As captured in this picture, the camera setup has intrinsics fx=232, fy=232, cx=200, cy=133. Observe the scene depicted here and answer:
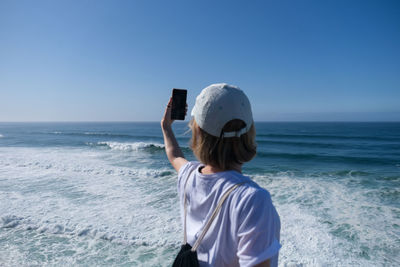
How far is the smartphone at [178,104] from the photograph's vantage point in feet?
5.14

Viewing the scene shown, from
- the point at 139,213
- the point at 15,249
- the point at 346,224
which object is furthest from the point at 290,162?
the point at 15,249

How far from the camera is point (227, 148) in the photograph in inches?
39.9

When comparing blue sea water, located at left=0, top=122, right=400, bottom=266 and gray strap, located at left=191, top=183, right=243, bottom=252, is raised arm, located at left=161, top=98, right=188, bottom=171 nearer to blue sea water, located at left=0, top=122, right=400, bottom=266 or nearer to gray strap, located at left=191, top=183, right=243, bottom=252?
blue sea water, located at left=0, top=122, right=400, bottom=266

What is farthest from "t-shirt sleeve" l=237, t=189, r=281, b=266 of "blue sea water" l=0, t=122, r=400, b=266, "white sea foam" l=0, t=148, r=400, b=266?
"white sea foam" l=0, t=148, r=400, b=266

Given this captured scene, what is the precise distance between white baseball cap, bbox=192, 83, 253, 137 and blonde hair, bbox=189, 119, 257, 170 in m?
0.02

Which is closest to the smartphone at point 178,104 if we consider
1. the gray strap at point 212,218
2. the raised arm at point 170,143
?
the raised arm at point 170,143

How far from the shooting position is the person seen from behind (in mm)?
826

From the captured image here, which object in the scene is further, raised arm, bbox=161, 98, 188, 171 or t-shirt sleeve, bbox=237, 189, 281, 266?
raised arm, bbox=161, 98, 188, 171

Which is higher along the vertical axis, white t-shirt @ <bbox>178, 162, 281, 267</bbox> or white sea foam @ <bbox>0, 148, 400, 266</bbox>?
white t-shirt @ <bbox>178, 162, 281, 267</bbox>

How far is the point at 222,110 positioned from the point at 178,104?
65 centimetres

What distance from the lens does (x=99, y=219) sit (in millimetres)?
5648

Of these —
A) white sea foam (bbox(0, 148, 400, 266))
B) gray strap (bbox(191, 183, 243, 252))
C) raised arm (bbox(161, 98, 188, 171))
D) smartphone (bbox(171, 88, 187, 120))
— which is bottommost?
white sea foam (bbox(0, 148, 400, 266))

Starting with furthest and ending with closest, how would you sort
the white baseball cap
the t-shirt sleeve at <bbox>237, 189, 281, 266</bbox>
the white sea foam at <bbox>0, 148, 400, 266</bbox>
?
the white sea foam at <bbox>0, 148, 400, 266</bbox>, the white baseball cap, the t-shirt sleeve at <bbox>237, 189, 281, 266</bbox>

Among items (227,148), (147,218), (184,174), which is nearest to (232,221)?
(227,148)
